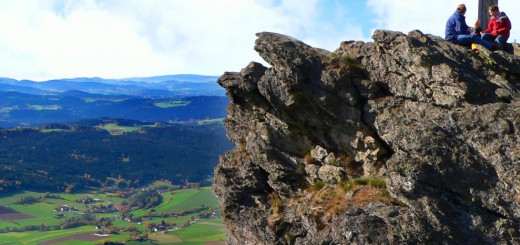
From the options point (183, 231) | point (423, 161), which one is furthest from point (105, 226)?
point (423, 161)

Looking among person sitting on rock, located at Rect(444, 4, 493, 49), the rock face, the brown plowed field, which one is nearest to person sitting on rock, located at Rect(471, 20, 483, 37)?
person sitting on rock, located at Rect(444, 4, 493, 49)

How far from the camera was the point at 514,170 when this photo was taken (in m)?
14.5

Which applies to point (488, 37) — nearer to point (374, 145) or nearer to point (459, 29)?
point (459, 29)

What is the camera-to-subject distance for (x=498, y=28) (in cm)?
2208

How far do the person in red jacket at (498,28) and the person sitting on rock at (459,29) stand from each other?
0.98 metres

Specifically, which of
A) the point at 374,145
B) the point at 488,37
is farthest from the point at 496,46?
the point at 374,145

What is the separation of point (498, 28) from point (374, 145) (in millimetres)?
8292

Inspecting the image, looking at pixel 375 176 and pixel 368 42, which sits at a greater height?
pixel 368 42

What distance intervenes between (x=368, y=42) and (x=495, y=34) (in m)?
5.80

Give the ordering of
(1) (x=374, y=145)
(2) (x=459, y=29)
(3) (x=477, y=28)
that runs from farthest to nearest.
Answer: (3) (x=477, y=28) < (2) (x=459, y=29) < (1) (x=374, y=145)

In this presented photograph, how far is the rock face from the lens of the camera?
15.0 m

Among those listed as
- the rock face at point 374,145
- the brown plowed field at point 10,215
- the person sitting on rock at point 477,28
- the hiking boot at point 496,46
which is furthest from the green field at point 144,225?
the hiking boot at point 496,46

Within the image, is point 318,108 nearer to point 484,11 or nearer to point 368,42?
point 368,42

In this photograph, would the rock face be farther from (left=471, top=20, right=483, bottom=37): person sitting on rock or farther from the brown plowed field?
the brown plowed field
